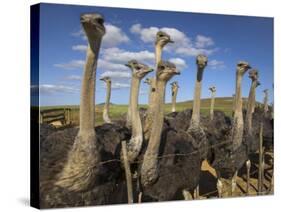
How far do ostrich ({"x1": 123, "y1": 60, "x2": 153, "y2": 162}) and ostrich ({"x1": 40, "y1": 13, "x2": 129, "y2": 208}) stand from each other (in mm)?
365

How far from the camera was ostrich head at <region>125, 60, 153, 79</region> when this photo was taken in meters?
14.4

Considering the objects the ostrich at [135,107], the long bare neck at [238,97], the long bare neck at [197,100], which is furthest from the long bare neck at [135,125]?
the long bare neck at [238,97]

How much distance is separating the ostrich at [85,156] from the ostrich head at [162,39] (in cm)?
126

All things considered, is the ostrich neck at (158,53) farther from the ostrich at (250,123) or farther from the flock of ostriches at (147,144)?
the ostrich at (250,123)

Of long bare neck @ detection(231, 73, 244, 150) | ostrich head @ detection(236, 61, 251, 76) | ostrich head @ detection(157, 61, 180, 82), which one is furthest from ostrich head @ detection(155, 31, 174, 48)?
long bare neck @ detection(231, 73, 244, 150)

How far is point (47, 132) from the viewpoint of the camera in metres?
13.4

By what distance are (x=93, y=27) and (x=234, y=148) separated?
4154 mm

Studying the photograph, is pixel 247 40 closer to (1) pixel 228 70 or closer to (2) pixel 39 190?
(1) pixel 228 70

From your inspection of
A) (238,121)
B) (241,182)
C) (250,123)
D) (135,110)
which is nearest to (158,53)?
(135,110)

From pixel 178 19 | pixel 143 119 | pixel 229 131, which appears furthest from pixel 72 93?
pixel 229 131

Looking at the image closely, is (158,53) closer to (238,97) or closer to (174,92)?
(174,92)

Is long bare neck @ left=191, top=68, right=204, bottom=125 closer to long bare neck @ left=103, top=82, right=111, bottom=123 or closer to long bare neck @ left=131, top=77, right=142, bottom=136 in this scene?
long bare neck @ left=131, top=77, right=142, bottom=136

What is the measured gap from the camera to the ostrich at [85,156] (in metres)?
13.4

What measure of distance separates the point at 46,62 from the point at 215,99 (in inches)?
147
